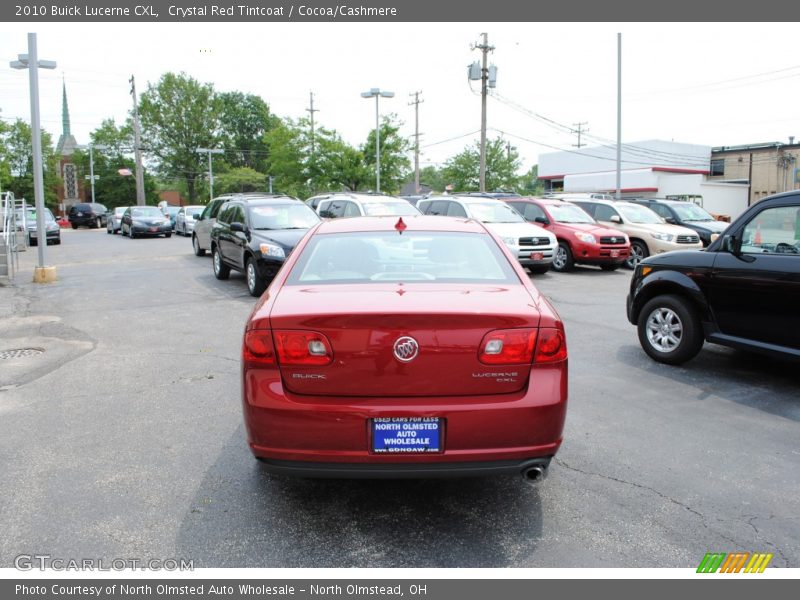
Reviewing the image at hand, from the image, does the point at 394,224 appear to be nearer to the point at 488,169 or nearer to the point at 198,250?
the point at 198,250

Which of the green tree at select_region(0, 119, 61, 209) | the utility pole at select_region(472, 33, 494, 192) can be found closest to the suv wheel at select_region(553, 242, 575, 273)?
the utility pole at select_region(472, 33, 494, 192)

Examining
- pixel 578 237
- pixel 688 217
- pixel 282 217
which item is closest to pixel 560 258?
pixel 578 237

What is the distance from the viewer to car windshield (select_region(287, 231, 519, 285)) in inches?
160

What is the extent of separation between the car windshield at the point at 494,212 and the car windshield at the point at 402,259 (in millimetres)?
11491

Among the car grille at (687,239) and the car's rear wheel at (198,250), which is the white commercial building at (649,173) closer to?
the car grille at (687,239)

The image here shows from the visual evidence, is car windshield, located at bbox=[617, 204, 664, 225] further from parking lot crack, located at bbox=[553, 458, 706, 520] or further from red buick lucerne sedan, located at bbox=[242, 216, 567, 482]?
red buick lucerne sedan, located at bbox=[242, 216, 567, 482]

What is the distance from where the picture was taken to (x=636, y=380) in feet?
21.6

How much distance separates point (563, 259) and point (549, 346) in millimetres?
13153

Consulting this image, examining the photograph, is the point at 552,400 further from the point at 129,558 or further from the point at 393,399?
the point at 129,558

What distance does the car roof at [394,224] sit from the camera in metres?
4.73

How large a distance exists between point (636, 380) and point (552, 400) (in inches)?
139

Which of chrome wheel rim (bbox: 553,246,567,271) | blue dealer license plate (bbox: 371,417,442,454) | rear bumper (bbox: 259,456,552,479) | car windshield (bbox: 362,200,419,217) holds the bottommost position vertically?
rear bumper (bbox: 259,456,552,479)

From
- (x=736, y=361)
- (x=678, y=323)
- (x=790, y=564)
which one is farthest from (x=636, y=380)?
(x=790, y=564)

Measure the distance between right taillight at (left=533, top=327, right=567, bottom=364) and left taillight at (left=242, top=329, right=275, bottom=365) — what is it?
133cm
